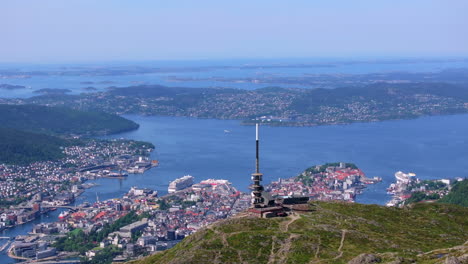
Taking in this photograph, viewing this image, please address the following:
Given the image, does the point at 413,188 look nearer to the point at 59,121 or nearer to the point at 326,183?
the point at 326,183

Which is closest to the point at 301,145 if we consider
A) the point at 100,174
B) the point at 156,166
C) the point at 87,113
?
the point at 156,166

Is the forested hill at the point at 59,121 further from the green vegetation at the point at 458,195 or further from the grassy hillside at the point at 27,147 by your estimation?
the green vegetation at the point at 458,195

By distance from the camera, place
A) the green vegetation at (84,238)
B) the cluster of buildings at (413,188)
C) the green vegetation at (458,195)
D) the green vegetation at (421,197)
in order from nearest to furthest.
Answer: the green vegetation at (84,238) → the green vegetation at (458,195) → the green vegetation at (421,197) → the cluster of buildings at (413,188)

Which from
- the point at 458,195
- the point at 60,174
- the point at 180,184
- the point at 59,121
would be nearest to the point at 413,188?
the point at 458,195

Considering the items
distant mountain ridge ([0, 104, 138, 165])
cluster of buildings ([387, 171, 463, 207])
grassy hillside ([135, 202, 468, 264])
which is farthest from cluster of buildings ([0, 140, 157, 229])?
grassy hillside ([135, 202, 468, 264])

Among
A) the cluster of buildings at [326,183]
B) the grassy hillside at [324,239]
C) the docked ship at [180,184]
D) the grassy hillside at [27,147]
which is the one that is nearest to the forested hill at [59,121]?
the grassy hillside at [27,147]
